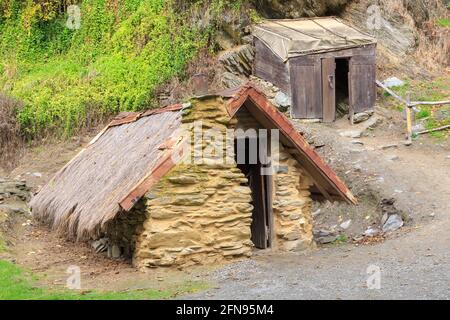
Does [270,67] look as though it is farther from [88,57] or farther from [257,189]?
[257,189]

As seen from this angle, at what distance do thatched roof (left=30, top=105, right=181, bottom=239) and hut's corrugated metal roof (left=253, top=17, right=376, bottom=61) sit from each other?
7579 mm

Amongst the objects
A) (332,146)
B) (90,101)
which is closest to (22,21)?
(90,101)

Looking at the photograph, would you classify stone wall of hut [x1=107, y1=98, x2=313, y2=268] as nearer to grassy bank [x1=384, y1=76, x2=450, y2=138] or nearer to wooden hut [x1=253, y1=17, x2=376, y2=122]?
wooden hut [x1=253, y1=17, x2=376, y2=122]

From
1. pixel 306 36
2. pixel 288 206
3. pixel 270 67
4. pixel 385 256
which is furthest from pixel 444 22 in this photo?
pixel 385 256

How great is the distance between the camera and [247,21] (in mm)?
23109

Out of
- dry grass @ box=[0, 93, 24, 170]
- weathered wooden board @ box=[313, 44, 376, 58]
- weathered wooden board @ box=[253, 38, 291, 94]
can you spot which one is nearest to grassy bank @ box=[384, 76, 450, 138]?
weathered wooden board @ box=[313, 44, 376, 58]

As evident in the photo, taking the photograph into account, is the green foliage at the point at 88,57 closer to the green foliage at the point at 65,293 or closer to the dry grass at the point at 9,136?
the dry grass at the point at 9,136

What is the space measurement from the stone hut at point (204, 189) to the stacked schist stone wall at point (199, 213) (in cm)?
2

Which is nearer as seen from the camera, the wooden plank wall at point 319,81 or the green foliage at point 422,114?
the green foliage at point 422,114

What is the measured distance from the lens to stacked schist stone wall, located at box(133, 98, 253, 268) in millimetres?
10539

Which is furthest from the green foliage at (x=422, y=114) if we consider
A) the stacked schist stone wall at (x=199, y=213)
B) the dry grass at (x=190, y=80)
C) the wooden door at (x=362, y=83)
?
the stacked schist stone wall at (x=199, y=213)

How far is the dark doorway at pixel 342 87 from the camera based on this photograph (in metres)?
22.6
